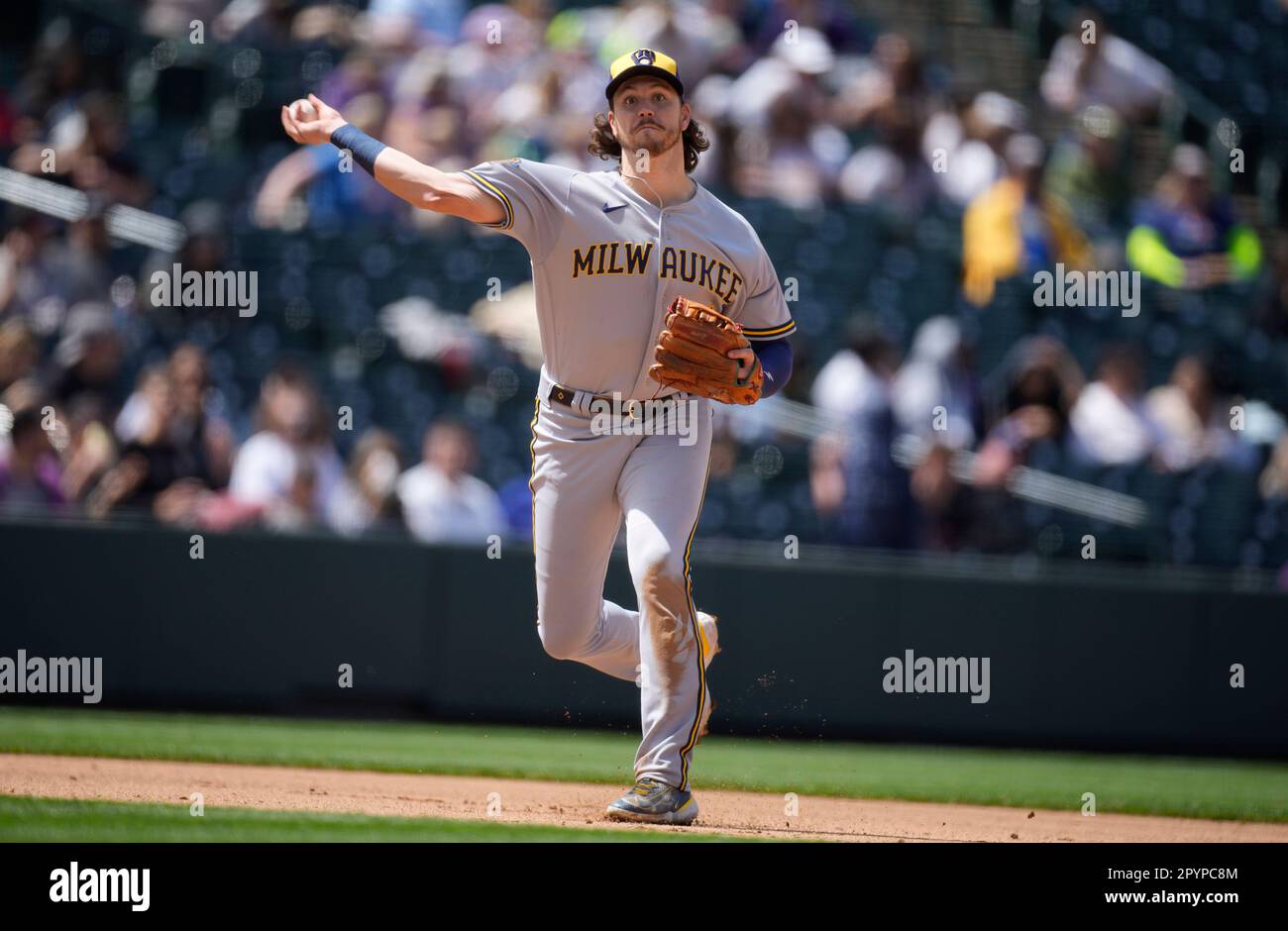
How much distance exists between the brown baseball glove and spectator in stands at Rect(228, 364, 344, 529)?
4262mm

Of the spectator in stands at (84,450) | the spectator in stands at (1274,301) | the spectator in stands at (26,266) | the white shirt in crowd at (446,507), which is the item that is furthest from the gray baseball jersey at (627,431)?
the spectator in stands at (1274,301)

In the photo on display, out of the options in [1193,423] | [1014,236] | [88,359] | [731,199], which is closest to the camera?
[88,359]

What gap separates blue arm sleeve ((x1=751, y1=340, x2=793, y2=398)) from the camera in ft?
18.7

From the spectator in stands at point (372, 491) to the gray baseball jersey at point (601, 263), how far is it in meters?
4.04

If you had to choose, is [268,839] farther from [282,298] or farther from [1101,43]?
[1101,43]

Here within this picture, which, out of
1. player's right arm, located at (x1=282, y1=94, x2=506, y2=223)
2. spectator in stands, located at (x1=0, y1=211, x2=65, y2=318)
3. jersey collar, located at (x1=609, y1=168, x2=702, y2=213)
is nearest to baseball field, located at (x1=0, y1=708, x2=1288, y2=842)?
player's right arm, located at (x1=282, y1=94, x2=506, y2=223)

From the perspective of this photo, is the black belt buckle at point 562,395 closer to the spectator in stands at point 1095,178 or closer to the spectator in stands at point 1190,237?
the spectator in stands at point 1095,178

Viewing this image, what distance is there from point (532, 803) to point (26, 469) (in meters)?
Answer: 4.31

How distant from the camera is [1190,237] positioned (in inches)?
452

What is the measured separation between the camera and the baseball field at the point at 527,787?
5.03 meters

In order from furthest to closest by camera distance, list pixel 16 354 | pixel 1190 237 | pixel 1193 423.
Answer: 1. pixel 1190 237
2. pixel 1193 423
3. pixel 16 354

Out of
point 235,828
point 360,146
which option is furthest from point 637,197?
point 235,828

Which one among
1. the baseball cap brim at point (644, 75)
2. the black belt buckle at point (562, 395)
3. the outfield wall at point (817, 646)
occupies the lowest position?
the outfield wall at point (817, 646)

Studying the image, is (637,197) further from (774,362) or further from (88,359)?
(88,359)
